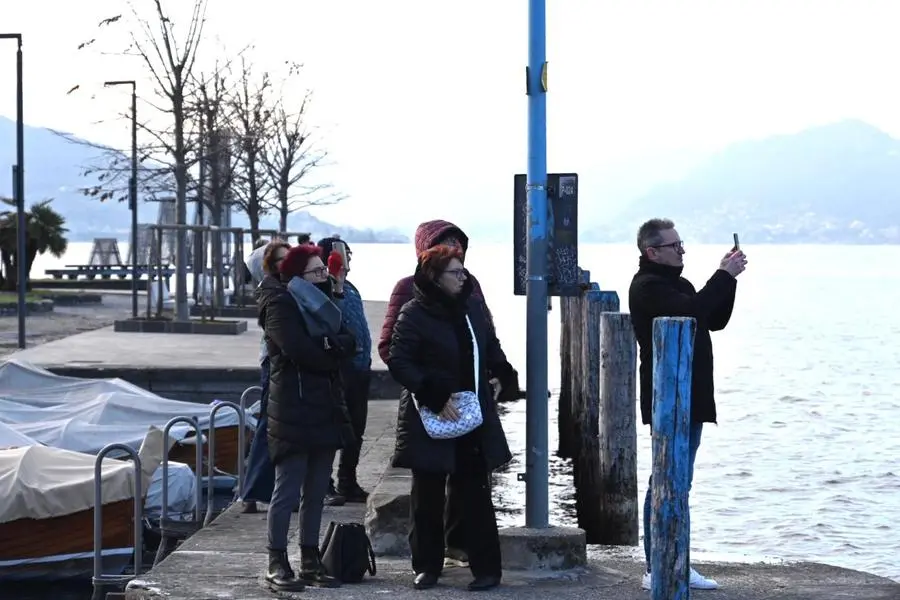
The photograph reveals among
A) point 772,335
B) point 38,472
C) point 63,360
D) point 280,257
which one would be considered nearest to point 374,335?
point 63,360

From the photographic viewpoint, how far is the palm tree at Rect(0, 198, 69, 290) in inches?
1836

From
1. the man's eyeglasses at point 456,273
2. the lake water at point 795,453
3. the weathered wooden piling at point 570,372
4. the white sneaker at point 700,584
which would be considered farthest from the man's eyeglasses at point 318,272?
the weathered wooden piling at point 570,372

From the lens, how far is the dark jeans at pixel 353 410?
1215 centimetres

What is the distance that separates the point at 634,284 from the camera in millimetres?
8992

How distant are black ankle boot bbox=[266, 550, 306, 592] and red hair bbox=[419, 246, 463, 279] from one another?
1688 mm

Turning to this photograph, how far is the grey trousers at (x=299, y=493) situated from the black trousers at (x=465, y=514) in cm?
53

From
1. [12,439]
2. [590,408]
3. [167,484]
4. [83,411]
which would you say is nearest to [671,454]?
[167,484]

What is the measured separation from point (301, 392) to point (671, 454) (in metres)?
→ 1.96

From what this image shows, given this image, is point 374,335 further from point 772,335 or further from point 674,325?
point 772,335

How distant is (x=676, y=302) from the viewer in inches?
348

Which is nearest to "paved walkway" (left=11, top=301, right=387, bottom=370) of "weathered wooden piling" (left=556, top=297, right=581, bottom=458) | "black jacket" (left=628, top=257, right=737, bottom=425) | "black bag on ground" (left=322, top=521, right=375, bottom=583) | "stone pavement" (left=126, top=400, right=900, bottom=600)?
"weathered wooden piling" (left=556, top=297, right=581, bottom=458)

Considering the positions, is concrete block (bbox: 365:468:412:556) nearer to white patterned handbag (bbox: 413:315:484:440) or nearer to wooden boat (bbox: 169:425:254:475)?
white patterned handbag (bbox: 413:315:484:440)

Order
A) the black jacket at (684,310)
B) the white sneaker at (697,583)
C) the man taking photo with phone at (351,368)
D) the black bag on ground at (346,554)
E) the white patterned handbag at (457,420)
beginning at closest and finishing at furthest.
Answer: the black jacket at (684,310)
the white patterned handbag at (457,420)
the white sneaker at (697,583)
the black bag on ground at (346,554)
the man taking photo with phone at (351,368)

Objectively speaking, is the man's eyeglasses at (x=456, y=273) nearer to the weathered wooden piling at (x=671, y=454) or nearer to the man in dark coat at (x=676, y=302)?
the man in dark coat at (x=676, y=302)
